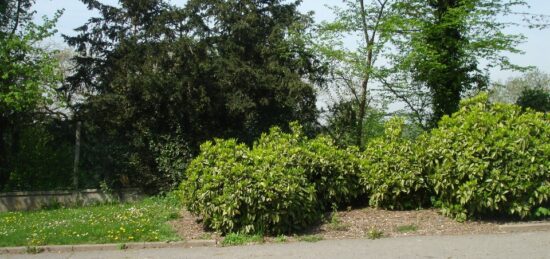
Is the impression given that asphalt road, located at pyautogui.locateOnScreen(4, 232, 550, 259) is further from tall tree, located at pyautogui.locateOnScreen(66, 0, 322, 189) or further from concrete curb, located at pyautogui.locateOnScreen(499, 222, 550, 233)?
tall tree, located at pyautogui.locateOnScreen(66, 0, 322, 189)

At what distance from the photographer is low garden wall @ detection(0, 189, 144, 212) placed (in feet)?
42.5

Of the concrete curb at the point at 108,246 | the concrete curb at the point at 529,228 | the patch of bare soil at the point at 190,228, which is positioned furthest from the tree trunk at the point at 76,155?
the concrete curb at the point at 529,228

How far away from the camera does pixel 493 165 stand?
8.21 metres

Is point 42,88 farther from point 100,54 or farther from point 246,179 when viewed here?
point 246,179

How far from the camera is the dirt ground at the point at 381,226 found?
8.12 meters

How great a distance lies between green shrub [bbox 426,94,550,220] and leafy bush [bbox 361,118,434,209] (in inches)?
18.3

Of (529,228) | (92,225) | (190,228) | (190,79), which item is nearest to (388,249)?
(529,228)

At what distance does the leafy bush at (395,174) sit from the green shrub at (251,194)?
4.91ft

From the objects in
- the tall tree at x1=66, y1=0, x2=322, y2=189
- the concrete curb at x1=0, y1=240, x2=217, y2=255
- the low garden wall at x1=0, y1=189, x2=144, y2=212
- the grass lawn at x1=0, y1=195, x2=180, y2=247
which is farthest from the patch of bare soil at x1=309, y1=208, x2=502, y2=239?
the low garden wall at x1=0, y1=189, x2=144, y2=212

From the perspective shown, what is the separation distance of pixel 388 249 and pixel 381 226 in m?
1.27

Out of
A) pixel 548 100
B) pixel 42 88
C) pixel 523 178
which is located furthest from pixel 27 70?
pixel 548 100

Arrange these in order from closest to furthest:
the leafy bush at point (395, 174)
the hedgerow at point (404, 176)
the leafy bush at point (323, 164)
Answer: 1. the hedgerow at point (404, 176)
2. the leafy bush at point (323, 164)
3. the leafy bush at point (395, 174)

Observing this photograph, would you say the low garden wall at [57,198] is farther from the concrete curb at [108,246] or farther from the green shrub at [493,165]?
the green shrub at [493,165]

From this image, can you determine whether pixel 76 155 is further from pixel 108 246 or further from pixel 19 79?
pixel 108 246
